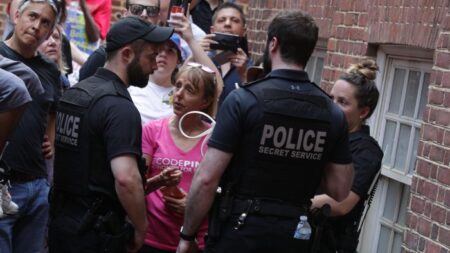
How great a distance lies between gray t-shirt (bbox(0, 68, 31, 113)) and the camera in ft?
17.9

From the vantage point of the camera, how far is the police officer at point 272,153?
5.28 m

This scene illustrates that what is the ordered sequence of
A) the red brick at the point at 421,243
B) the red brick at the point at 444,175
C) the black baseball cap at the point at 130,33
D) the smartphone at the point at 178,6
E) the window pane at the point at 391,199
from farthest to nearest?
the smartphone at the point at 178,6, the window pane at the point at 391,199, the red brick at the point at 421,243, the red brick at the point at 444,175, the black baseball cap at the point at 130,33

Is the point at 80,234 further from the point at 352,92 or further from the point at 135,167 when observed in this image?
the point at 352,92

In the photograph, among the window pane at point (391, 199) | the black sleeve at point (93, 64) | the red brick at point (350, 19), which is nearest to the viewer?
the black sleeve at point (93, 64)

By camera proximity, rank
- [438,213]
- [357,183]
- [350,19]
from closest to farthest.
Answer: [357,183] → [438,213] → [350,19]

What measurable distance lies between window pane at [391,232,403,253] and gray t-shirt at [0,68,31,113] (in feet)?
10.6

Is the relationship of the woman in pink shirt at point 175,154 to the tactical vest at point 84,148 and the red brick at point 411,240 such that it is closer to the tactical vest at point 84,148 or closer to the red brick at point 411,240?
the tactical vest at point 84,148

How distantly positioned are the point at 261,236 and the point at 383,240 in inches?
108

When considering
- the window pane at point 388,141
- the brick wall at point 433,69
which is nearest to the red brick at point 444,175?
the brick wall at point 433,69

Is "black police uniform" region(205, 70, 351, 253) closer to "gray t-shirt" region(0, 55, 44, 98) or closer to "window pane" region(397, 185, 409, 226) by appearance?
"gray t-shirt" region(0, 55, 44, 98)

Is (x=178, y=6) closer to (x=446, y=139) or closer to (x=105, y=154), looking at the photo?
(x=446, y=139)

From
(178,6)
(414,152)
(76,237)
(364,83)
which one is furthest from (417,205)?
(76,237)

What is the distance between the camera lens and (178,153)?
20.8 ft

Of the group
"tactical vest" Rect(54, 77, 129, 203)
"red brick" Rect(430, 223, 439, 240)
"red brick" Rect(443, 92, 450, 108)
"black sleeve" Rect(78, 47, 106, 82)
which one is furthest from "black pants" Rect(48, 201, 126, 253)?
"red brick" Rect(443, 92, 450, 108)
